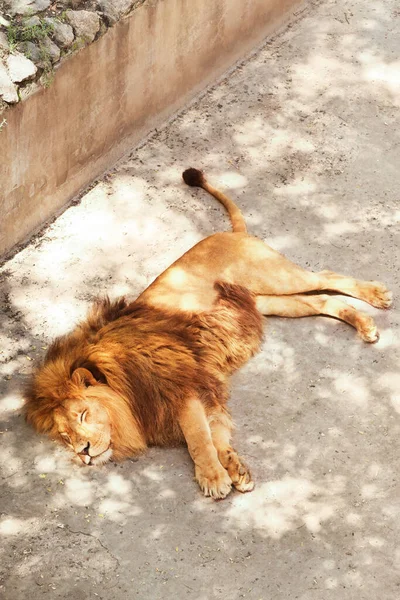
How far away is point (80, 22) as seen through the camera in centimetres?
552

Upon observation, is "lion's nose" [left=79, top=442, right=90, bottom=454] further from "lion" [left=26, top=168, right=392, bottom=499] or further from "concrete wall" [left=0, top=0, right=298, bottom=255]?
"concrete wall" [left=0, top=0, right=298, bottom=255]

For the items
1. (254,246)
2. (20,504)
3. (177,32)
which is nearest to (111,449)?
(20,504)

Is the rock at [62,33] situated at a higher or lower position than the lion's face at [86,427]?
higher

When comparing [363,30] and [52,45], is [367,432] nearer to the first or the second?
[52,45]

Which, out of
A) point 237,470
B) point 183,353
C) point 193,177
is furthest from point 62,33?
point 237,470

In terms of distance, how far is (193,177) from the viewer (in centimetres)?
591

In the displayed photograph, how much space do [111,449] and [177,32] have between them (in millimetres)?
2868

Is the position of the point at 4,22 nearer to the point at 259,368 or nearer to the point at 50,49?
the point at 50,49

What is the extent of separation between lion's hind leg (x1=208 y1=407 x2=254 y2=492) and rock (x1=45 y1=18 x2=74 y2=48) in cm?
208

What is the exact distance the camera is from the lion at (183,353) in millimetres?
4512

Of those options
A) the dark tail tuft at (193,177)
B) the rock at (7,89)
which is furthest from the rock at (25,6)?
the dark tail tuft at (193,177)

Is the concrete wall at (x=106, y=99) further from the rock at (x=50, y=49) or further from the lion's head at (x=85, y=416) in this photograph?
the lion's head at (x=85, y=416)


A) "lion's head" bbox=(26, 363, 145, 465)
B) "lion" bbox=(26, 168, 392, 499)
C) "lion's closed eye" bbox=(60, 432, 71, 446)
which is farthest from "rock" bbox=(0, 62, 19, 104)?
"lion's closed eye" bbox=(60, 432, 71, 446)

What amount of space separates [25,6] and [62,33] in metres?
0.31
